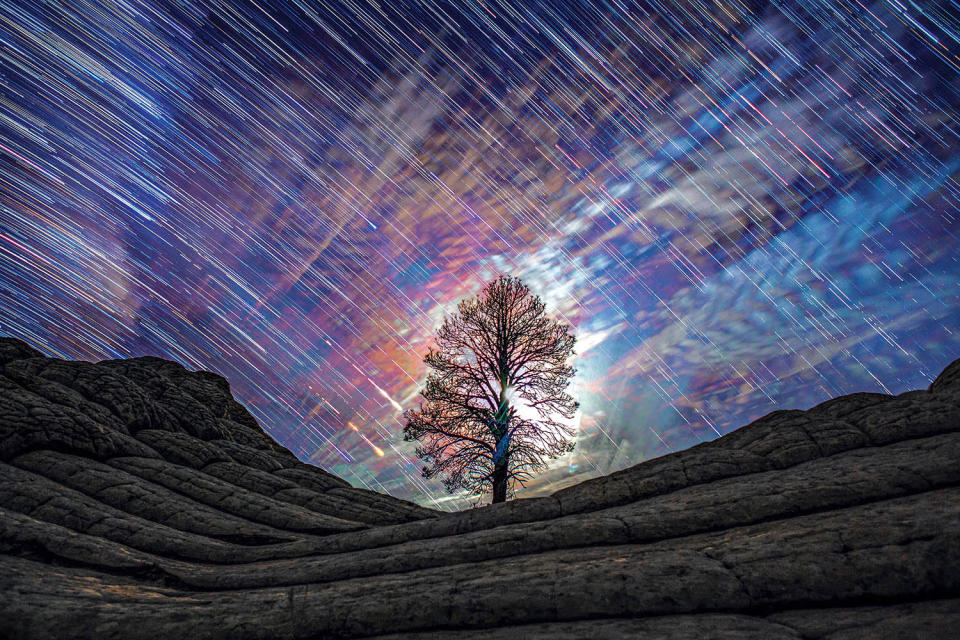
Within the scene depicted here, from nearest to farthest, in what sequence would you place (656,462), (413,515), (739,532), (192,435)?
1. (739,532)
2. (656,462)
3. (413,515)
4. (192,435)

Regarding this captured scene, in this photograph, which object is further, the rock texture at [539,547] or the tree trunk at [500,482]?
the tree trunk at [500,482]

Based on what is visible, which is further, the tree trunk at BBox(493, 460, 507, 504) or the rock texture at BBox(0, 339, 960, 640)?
the tree trunk at BBox(493, 460, 507, 504)

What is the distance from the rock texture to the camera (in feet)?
17.7

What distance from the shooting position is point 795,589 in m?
5.44

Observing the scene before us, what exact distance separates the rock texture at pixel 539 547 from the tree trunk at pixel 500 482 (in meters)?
6.18

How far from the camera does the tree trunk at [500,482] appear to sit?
1941cm

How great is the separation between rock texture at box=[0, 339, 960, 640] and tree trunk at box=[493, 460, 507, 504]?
618cm

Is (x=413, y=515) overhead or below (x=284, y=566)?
overhead

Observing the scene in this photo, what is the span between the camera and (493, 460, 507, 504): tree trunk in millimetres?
19411

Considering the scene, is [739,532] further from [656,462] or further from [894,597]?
[656,462]

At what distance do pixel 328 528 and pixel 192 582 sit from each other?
4506 mm

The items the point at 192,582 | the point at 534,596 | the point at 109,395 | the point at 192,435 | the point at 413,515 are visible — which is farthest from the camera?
the point at 192,435

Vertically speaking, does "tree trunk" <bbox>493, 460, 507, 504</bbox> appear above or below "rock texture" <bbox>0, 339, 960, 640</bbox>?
above

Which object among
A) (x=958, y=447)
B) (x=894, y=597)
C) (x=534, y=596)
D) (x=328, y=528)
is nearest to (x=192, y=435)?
(x=328, y=528)
